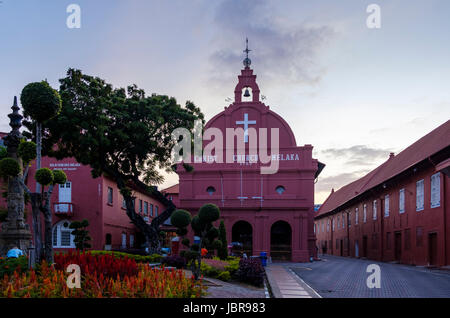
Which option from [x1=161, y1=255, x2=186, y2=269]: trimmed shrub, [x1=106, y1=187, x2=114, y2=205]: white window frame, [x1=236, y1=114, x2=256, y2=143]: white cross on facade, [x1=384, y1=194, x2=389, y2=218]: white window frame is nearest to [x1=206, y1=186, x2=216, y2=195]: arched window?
[x1=236, y1=114, x2=256, y2=143]: white cross on facade

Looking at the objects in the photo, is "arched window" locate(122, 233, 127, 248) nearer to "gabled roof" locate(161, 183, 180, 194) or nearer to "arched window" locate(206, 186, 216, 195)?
"arched window" locate(206, 186, 216, 195)

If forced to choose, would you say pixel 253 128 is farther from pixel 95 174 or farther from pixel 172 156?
pixel 95 174

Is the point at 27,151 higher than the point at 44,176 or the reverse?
higher

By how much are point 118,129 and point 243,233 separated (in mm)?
15375

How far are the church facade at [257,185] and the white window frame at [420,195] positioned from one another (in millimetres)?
7928

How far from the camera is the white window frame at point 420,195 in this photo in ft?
86.4

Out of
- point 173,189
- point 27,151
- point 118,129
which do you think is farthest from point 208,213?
point 173,189

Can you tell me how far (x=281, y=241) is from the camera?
110 ft

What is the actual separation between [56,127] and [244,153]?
16.8m

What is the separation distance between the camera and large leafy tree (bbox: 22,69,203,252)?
70.8ft

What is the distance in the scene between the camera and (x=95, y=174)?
2367 cm

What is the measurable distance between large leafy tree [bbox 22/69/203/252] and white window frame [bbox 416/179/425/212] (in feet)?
45.6

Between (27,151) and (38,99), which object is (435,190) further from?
(38,99)

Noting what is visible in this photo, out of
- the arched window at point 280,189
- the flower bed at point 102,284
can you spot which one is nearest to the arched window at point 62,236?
the arched window at point 280,189
